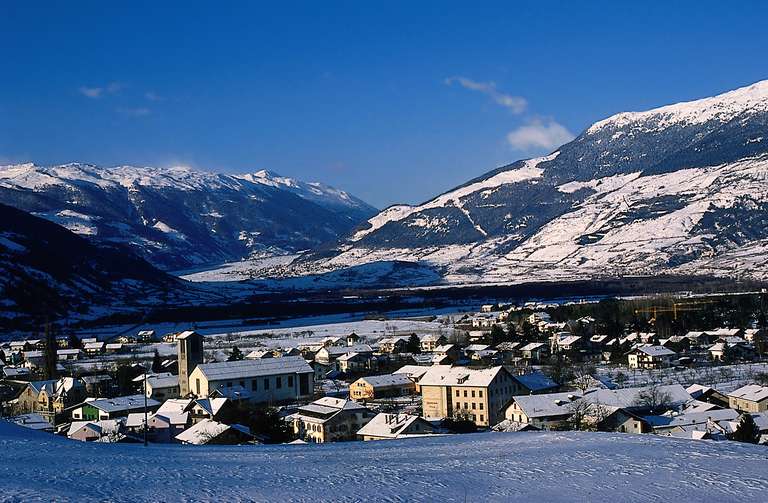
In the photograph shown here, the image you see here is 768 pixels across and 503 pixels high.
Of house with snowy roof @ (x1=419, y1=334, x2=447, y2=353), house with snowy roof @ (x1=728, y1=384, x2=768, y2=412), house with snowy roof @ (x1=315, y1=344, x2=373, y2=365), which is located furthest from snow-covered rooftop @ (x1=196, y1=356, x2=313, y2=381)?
house with snowy roof @ (x1=419, y1=334, x2=447, y2=353)

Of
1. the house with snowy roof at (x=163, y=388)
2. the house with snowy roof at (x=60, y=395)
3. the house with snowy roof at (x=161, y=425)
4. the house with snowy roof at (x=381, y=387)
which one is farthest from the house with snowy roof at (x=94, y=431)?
the house with snowy roof at (x=381, y=387)

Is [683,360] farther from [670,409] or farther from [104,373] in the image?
[104,373]

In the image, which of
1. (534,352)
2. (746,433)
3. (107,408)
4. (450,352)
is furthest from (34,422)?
(534,352)

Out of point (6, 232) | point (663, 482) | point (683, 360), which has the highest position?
point (6, 232)

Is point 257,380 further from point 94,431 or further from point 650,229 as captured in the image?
point 650,229

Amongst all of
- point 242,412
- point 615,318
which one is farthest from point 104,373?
point 615,318

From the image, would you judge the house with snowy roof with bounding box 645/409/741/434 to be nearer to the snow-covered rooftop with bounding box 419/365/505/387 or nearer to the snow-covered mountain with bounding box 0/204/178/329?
the snow-covered rooftop with bounding box 419/365/505/387

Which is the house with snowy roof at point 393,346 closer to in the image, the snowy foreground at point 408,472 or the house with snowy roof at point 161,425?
the house with snowy roof at point 161,425
